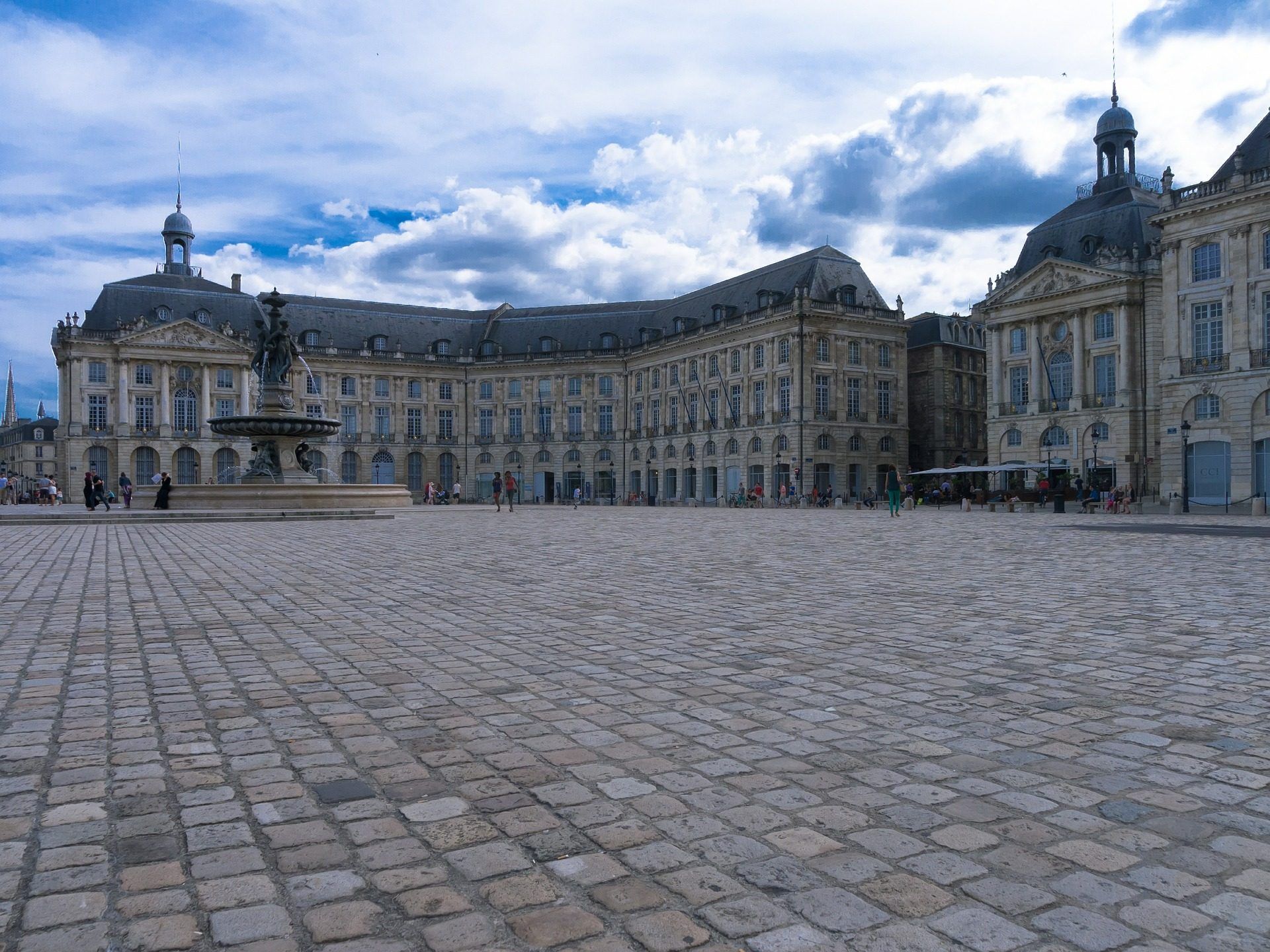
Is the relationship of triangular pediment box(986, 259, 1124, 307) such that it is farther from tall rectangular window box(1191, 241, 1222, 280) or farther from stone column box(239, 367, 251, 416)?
stone column box(239, 367, 251, 416)

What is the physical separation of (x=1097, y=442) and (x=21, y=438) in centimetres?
11617

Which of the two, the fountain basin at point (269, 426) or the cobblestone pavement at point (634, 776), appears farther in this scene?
the fountain basin at point (269, 426)

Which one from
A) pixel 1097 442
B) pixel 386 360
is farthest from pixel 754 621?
pixel 386 360

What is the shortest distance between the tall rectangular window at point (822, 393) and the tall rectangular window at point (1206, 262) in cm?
1945

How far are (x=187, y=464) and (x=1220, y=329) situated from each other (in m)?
62.8

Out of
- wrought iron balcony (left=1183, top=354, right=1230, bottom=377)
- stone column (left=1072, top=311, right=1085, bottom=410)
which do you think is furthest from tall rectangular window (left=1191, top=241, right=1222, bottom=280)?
stone column (left=1072, top=311, right=1085, bottom=410)

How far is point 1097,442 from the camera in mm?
44500

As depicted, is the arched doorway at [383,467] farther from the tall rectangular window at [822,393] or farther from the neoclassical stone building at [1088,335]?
the neoclassical stone building at [1088,335]

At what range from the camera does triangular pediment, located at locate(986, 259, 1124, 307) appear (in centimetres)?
4444

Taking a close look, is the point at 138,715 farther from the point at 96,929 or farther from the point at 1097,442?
the point at 1097,442

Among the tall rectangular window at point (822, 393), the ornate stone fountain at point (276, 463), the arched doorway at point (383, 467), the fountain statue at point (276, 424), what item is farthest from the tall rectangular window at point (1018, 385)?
the arched doorway at point (383, 467)

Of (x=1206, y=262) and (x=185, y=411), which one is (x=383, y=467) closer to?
(x=185, y=411)

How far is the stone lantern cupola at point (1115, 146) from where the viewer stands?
51094mm

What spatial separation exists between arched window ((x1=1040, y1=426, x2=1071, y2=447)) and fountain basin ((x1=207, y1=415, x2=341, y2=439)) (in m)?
34.4
